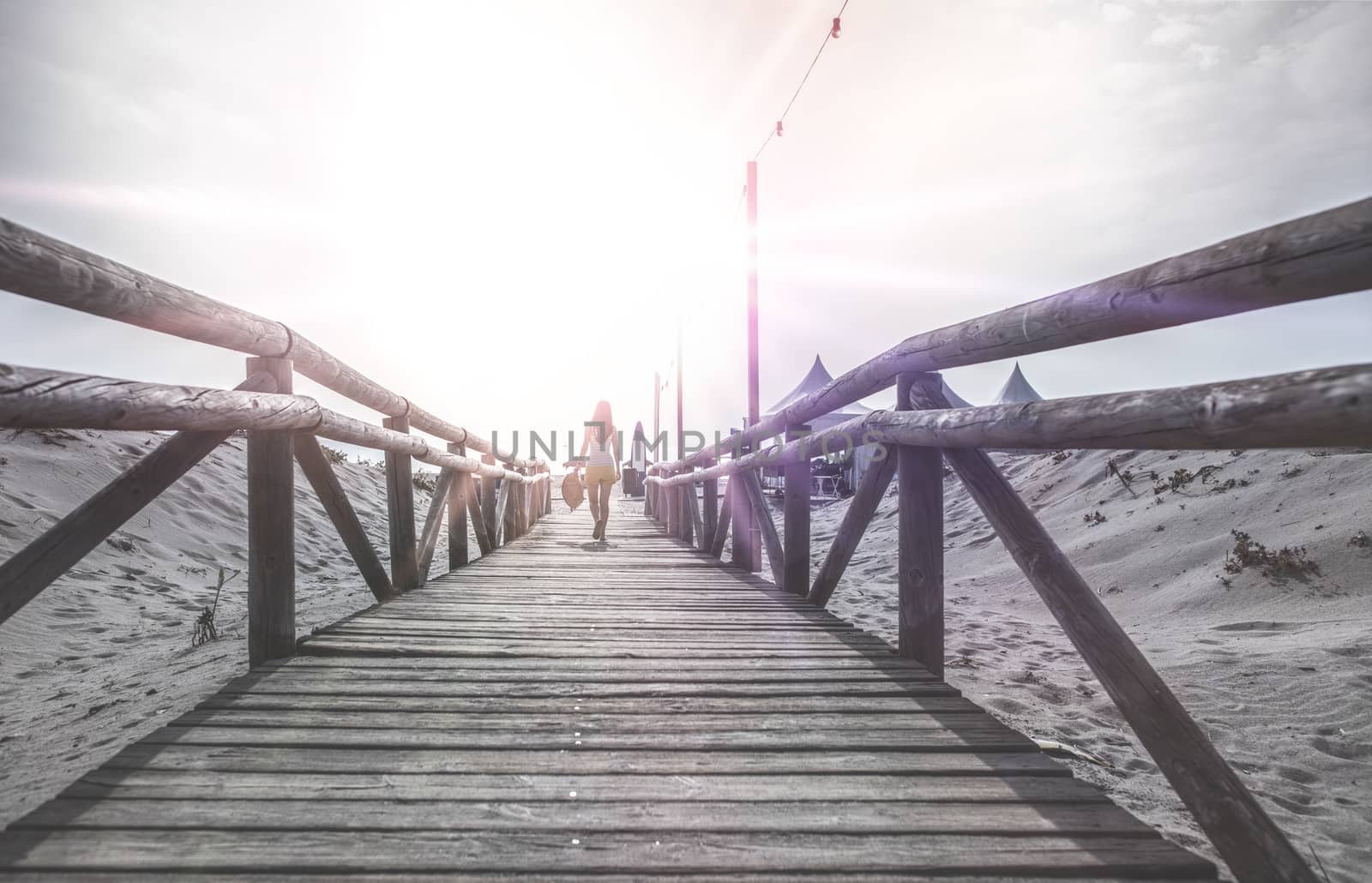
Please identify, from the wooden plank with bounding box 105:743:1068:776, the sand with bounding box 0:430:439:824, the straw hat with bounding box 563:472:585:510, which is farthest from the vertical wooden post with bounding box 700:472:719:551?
the straw hat with bounding box 563:472:585:510

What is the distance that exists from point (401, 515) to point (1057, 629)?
201 inches

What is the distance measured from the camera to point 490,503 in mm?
6871

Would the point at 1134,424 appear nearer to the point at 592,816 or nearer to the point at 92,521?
the point at 592,816

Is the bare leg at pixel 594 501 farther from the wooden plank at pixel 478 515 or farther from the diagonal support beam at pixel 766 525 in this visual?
the diagonal support beam at pixel 766 525

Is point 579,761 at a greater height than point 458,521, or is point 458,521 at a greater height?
point 458,521

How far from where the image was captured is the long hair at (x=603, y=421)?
8734mm

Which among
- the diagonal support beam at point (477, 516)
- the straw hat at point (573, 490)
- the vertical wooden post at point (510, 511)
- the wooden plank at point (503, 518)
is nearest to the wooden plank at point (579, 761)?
the diagonal support beam at point (477, 516)

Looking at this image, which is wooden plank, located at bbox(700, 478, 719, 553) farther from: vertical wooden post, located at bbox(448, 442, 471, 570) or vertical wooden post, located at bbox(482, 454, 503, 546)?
vertical wooden post, located at bbox(448, 442, 471, 570)

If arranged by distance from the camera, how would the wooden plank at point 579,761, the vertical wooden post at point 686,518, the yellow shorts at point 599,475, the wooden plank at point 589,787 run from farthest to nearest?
the yellow shorts at point 599,475
the vertical wooden post at point 686,518
the wooden plank at point 579,761
the wooden plank at point 589,787

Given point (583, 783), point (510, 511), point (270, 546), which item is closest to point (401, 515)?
point (270, 546)

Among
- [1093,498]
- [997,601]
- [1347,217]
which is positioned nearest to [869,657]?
[1347,217]

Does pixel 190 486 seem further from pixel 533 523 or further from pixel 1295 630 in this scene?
pixel 1295 630

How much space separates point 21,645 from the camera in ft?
13.0

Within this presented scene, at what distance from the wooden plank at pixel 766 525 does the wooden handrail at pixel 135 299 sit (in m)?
2.79
